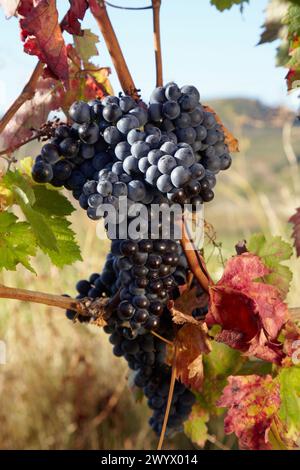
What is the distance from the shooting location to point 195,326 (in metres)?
0.86

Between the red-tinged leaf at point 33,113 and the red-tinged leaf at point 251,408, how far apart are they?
1.61 feet

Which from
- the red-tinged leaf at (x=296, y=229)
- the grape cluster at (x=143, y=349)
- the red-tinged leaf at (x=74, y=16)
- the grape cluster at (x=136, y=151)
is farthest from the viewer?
the red-tinged leaf at (x=296, y=229)

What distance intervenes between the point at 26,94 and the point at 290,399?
1.91 feet

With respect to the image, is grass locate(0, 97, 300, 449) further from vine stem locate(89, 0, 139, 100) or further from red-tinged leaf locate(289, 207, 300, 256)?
vine stem locate(89, 0, 139, 100)

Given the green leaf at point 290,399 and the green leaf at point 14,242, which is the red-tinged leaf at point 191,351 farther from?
the green leaf at point 14,242

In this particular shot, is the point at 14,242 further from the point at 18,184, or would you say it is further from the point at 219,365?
the point at 219,365

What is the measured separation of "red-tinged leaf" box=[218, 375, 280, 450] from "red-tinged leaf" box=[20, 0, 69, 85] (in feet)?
1.65

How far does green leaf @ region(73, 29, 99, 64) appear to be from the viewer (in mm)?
980

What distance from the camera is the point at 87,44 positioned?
986mm

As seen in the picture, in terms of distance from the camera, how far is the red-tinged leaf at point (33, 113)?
3.12 feet

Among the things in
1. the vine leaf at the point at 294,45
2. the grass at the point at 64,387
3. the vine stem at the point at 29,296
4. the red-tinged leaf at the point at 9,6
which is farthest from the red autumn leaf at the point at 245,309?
the grass at the point at 64,387

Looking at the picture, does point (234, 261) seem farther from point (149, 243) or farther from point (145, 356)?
point (145, 356)


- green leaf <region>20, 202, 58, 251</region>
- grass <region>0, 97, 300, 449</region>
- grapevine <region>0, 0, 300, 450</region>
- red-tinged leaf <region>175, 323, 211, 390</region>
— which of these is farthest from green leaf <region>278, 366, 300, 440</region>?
grass <region>0, 97, 300, 449</region>
